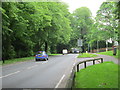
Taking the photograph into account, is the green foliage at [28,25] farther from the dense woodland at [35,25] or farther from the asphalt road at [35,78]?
the asphalt road at [35,78]

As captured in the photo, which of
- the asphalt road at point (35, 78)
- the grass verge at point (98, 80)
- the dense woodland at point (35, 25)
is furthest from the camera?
the dense woodland at point (35, 25)

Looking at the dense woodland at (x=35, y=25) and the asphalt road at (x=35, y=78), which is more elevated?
the dense woodland at (x=35, y=25)

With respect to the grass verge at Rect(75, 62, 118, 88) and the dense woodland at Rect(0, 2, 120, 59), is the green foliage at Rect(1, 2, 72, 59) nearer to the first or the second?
the dense woodland at Rect(0, 2, 120, 59)

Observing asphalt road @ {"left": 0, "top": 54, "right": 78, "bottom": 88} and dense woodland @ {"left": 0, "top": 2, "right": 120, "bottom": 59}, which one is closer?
asphalt road @ {"left": 0, "top": 54, "right": 78, "bottom": 88}

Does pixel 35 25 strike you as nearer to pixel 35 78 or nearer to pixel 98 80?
pixel 35 78

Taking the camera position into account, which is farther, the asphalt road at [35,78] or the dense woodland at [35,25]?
the dense woodland at [35,25]

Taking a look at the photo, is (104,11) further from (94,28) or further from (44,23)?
(44,23)

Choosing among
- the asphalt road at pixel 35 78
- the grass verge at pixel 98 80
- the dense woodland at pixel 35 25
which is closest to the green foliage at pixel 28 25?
the dense woodland at pixel 35 25

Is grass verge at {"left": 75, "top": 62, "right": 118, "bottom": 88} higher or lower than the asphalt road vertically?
higher

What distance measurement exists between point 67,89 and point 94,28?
35.5 metres

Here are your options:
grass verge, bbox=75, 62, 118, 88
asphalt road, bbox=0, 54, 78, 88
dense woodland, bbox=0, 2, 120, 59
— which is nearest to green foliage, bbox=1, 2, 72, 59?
dense woodland, bbox=0, 2, 120, 59

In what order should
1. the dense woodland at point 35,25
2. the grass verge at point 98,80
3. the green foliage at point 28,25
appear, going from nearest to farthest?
the grass verge at point 98,80
the green foliage at point 28,25
the dense woodland at point 35,25

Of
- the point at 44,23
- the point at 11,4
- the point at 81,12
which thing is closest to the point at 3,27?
the point at 11,4

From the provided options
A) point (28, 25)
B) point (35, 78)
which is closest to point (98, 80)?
point (35, 78)
